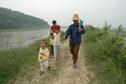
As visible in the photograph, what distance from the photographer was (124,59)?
995cm

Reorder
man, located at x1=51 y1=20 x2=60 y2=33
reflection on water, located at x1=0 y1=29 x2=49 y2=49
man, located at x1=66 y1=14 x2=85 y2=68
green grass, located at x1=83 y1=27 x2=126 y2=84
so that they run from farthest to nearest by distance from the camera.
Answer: reflection on water, located at x1=0 y1=29 x2=49 y2=49 < man, located at x1=51 y1=20 x2=60 y2=33 < man, located at x1=66 y1=14 x2=85 y2=68 < green grass, located at x1=83 y1=27 x2=126 y2=84

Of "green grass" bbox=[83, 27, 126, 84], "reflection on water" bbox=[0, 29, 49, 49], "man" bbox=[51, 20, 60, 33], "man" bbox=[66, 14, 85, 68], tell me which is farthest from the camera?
"reflection on water" bbox=[0, 29, 49, 49]

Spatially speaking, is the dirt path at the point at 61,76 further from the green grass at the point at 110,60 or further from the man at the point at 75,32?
the man at the point at 75,32

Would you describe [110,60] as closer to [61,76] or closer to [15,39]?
[61,76]

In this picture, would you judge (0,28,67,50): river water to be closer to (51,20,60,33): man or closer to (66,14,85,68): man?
(51,20,60,33): man

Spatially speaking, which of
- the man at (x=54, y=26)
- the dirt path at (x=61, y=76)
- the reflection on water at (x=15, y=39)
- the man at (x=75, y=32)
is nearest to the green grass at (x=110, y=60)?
the dirt path at (x=61, y=76)

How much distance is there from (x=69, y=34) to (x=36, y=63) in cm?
252

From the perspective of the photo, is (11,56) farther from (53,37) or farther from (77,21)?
(77,21)

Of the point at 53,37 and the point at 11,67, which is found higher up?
the point at 53,37

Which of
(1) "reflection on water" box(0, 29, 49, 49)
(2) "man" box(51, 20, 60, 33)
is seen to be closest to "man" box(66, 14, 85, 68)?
(2) "man" box(51, 20, 60, 33)

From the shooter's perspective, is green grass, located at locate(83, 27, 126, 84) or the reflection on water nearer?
green grass, located at locate(83, 27, 126, 84)

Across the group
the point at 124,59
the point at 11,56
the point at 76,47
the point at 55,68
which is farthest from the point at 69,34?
the point at 11,56

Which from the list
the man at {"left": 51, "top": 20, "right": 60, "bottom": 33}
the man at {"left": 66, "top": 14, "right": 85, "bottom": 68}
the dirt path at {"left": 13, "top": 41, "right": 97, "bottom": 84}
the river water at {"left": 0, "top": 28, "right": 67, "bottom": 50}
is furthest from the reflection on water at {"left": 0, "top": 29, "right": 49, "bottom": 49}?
the man at {"left": 66, "top": 14, "right": 85, "bottom": 68}

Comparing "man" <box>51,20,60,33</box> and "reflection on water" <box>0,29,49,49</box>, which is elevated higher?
"man" <box>51,20,60,33</box>
